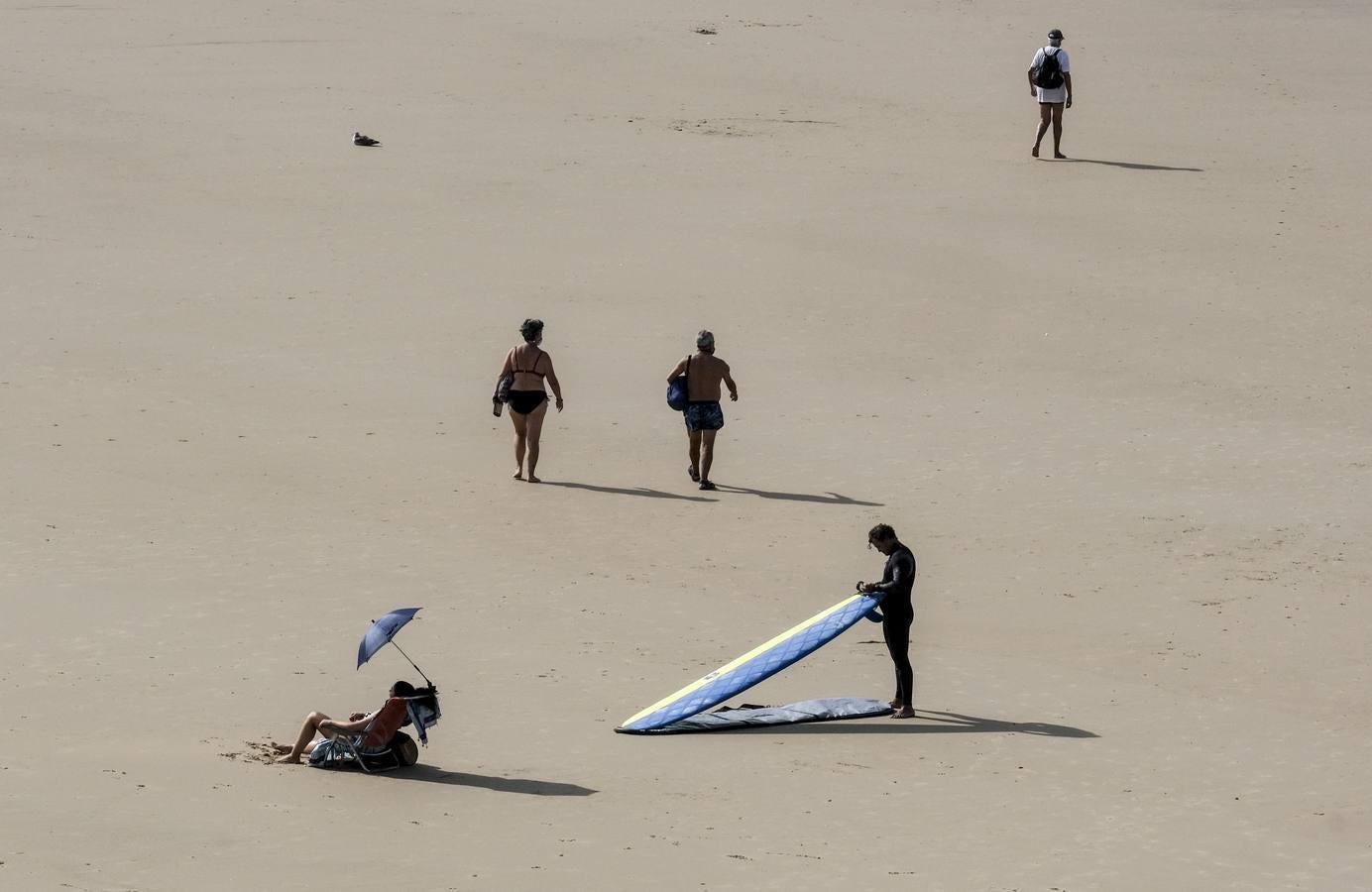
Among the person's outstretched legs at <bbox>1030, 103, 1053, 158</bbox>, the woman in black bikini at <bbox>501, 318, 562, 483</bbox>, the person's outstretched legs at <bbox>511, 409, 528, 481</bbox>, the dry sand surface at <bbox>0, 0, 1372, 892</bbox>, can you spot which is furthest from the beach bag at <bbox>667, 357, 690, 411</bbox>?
the person's outstretched legs at <bbox>1030, 103, 1053, 158</bbox>

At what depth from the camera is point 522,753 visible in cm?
1077

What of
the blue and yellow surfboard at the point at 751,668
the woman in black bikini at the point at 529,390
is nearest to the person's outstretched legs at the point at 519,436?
the woman in black bikini at the point at 529,390

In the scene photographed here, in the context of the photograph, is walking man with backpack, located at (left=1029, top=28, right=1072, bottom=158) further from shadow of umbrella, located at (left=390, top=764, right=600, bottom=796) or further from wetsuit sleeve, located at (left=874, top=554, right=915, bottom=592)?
shadow of umbrella, located at (left=390, top=764, right=600, bottom=796)

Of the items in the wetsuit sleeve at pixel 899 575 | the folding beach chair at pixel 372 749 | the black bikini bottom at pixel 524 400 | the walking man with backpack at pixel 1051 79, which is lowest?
the folding beach chair at pixel 372 749

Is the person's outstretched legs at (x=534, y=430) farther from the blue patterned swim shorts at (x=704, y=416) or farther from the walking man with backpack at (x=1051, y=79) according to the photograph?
the walking man with backpack at (x=1051, y=79)

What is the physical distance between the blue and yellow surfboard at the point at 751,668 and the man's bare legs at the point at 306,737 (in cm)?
176

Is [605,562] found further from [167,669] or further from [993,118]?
[993,118]

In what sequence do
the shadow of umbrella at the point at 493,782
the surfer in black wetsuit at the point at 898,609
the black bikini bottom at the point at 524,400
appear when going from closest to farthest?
the shadow of umbrella at the point at 493,782
the surfer in black wetsuit at the point at 898,609
the black bikini bottom at the point at 524,400

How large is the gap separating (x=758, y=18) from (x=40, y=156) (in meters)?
13.9

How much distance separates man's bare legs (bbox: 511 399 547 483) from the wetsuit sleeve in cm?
575

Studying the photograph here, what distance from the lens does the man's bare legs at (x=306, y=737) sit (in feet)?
33.4

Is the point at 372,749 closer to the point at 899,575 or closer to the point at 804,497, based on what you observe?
the point at 899,575

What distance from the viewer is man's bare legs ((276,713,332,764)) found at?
33.4ft

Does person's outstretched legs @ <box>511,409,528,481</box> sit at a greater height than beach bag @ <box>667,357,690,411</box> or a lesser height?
lesser
